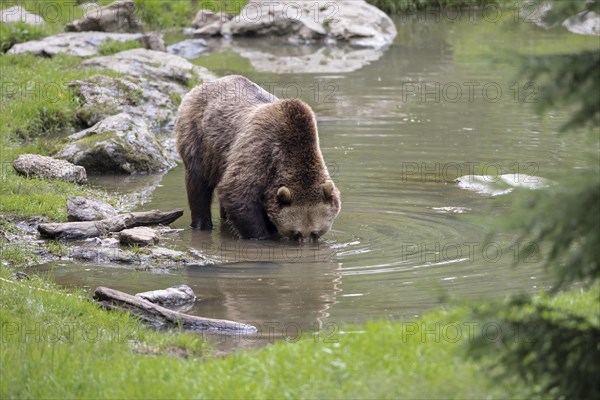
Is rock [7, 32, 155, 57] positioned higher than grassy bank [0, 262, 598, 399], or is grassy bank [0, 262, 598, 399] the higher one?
rock [7, 32, 155, 57]

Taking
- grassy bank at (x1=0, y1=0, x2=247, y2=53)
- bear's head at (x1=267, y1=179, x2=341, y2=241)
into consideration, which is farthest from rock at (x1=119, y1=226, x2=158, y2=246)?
grassy bank at (x1=0, y1=0, x2=247, y2=53)

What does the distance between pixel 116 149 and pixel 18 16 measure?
11.0 metres

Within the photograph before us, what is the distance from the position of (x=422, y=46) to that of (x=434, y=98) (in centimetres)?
853

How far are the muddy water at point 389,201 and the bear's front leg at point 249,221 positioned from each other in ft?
0.67

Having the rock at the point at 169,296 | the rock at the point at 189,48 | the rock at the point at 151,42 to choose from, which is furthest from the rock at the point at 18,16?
the rock at the point at 169,296

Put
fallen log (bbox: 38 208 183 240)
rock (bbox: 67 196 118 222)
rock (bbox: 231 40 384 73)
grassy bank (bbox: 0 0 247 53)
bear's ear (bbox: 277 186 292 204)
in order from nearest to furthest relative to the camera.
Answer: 1. bear's ear (bbox: 277 186 292 204)
2. fallen log (bbox: 38 208 183 240)
3. rock (bbox: 67 196 118 222)
4. grassy bank (bbox: 0 0 247 53)
5. rock (bbox: 231 40 384 73)

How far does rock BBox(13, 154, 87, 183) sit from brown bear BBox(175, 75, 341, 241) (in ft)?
9.72

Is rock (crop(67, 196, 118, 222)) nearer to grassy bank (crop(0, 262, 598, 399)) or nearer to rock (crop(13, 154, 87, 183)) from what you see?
rock (crop(13, 154, 87, 183))

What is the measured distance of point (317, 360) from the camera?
6.89m

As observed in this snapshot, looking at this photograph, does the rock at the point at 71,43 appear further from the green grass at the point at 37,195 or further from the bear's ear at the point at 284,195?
the bear's ear at the point at 284,195

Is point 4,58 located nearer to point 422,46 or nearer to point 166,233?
point 166,233

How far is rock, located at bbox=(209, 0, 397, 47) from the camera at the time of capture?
31406mm

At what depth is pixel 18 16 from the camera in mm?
25562

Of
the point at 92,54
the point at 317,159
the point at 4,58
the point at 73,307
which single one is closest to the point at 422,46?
the point at 92,54
